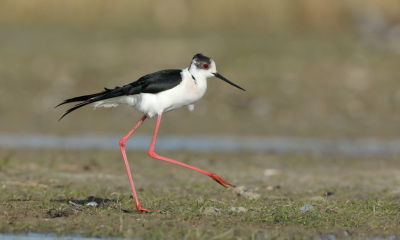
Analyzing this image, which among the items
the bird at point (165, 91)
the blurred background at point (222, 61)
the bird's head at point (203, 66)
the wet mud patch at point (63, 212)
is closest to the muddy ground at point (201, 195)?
the wet mud patch at point (63, 212)

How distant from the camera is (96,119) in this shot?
13305 millimetres

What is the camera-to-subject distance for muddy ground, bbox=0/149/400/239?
4.60 metres

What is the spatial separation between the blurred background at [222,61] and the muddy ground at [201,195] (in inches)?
115

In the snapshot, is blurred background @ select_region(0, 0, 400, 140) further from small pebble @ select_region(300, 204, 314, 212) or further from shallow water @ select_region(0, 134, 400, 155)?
small pebble @ select_region(300, 204, 314, 212)

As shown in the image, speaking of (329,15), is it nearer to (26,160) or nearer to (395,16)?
(395,16)

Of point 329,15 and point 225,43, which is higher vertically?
point 329,15

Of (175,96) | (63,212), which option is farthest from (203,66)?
(63,212)

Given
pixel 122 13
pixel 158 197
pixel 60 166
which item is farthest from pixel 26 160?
pixel 122 13

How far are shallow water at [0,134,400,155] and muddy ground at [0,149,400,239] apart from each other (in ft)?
1.99

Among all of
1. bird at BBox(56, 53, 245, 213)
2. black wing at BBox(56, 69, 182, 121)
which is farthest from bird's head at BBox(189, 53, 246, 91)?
black wing at BBox(56, 69, 182, 121)

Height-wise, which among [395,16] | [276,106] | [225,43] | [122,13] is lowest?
[276,106]

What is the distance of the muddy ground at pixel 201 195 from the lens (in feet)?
15.1

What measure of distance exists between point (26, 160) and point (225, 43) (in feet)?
31.0

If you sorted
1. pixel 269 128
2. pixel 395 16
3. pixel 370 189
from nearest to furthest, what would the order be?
pixel 370 189 → pixel 269 128 → pixel 395 16
